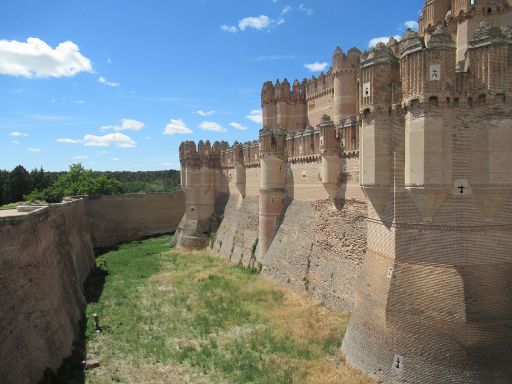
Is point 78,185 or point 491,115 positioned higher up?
point 491,115

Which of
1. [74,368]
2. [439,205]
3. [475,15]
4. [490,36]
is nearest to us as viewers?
[490,36]

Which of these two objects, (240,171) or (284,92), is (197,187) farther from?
(284,92)

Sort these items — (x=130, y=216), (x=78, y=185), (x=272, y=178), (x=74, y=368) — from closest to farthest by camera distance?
(x=74, y=368) → (x=272, y=178) → (x=130, y=216) → (x=78, y=185)

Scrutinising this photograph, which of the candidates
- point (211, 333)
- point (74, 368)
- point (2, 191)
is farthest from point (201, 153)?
point (2, 191)

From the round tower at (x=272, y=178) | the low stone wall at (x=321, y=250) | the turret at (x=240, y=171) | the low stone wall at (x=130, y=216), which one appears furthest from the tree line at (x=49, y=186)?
the low stone wall at (x=321, y=250)

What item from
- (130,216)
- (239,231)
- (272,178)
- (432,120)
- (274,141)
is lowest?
(239,231)

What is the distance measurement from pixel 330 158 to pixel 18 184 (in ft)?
184

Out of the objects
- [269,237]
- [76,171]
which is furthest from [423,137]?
[76,171]

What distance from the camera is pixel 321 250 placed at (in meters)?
21.1

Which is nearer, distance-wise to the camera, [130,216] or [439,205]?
[439,205]

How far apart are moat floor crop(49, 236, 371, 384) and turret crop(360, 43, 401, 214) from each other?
6.04m

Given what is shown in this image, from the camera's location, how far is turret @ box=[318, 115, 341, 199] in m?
20.6

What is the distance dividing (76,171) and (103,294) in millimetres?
40104

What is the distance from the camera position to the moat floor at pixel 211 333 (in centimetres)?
1424
